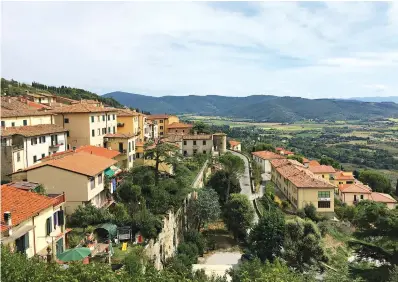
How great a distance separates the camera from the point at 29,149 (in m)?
32.5

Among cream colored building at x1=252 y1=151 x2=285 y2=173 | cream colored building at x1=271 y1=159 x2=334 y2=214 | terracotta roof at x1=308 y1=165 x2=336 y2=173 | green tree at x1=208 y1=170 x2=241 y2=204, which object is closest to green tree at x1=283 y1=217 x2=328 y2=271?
green tree at x1=208 y1=170 x2=241 y2=204

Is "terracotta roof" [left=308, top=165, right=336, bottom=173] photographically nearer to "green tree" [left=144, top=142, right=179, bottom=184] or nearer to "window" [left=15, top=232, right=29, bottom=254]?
"green tree" [left=144, top=142, right=179, bottom=184]

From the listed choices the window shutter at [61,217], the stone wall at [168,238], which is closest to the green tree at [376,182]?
the stone wall at [168,238]

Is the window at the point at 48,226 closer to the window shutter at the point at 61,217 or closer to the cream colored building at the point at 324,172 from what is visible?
the window shutter at the point at 61,217

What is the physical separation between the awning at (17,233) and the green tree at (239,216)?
980 inches

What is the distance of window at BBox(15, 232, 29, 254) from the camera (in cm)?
1684

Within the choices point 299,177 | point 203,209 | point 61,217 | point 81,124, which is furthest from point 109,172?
point 299,177

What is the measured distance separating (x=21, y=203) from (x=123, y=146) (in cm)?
2261

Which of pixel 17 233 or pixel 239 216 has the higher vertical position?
pixel 17 233

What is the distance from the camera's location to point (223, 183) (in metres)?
47.9

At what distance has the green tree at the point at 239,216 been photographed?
129 ft

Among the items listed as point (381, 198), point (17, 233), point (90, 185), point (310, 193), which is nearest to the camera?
point (17, 233)

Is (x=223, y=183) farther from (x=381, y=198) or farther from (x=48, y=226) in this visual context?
(x=381, y=198)

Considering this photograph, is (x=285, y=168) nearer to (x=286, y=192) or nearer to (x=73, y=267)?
(x=286, y=192)
